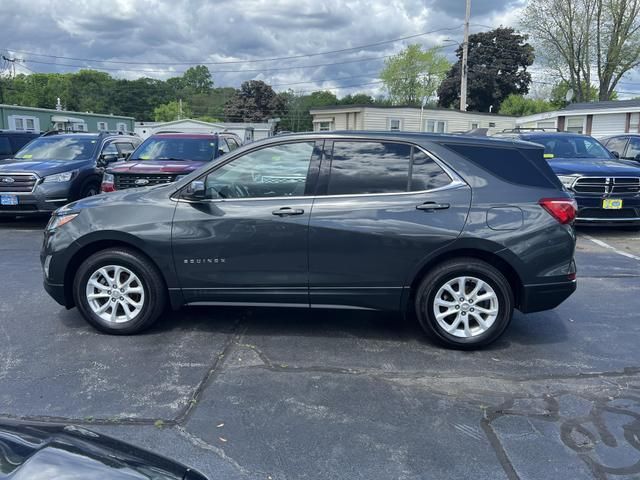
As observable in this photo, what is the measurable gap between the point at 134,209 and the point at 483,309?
3.11m

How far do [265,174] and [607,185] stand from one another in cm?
728

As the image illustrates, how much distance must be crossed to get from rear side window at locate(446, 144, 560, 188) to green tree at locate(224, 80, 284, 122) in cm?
8658

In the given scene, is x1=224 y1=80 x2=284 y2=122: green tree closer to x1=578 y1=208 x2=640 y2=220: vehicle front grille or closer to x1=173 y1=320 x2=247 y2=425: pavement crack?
x1=578 y1=208 x2=640 y2=220: vehicle front grille

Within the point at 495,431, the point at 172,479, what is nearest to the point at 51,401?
the point at 172,479

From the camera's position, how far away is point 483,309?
4.62 meters

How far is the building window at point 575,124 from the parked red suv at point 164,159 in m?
26.0

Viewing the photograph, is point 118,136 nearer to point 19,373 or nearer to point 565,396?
point 19,373

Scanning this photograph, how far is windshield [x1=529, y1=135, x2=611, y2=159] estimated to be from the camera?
11.4 metres

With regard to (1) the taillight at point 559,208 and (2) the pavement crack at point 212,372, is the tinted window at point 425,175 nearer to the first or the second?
(1) the taillight at point 559,208

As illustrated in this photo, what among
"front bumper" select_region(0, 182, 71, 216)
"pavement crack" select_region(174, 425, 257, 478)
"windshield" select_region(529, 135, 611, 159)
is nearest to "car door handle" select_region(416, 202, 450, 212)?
"pavement crack" select_region(174, 425, 257, 478)

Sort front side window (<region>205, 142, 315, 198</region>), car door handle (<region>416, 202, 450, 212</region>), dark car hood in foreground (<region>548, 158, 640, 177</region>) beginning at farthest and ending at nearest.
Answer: dark car hood in foreground (<region>548, 158, 640, 177</region>)
front side window (<region>205, 142, 315, 198</region>)
car door handle (<region>416, 202, 450, 212</region>)

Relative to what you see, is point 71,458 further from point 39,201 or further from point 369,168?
point 39,201

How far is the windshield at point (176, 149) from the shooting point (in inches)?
404

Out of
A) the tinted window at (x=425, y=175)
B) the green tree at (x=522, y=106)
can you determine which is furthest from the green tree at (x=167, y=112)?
the tinted window at (x=425, y=175)
